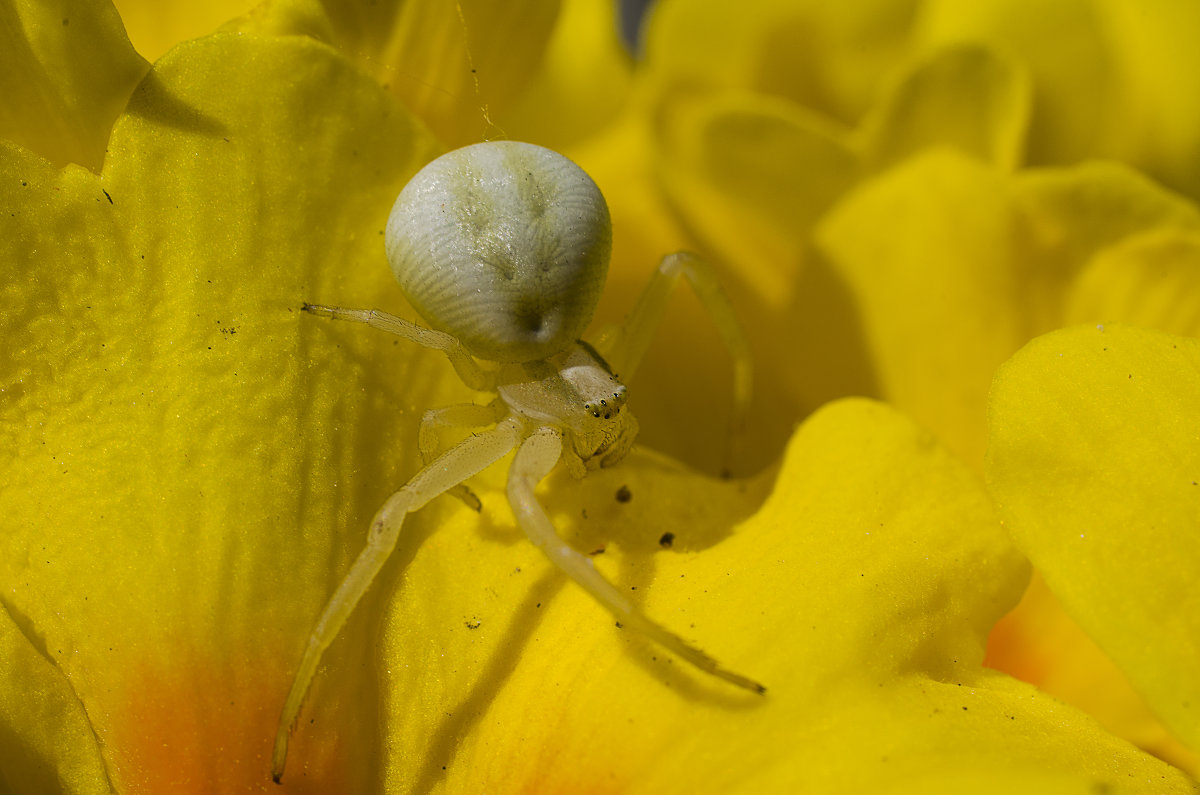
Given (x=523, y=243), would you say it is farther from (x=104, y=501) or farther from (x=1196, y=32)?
(x=1196, y=32)

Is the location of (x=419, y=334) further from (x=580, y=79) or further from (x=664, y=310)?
(x=580, y=79)

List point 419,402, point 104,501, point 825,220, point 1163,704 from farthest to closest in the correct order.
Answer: point 825,220 → point 419,402 → point 104,501 → point 1163,704

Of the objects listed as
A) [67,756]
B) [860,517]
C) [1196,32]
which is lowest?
[67,756]

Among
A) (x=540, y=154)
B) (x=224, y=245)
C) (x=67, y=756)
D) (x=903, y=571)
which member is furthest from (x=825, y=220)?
(x=67, y=756)

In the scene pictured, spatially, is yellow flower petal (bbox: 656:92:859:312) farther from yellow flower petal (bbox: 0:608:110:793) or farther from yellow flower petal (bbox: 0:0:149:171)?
yellow flower petal (bbox: 0:608:110:793)

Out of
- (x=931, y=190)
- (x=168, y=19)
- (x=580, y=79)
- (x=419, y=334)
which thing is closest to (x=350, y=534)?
(x=419, y=334)

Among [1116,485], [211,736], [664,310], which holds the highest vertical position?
[1116,485]

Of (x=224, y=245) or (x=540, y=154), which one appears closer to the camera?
(x=224, y=245)
